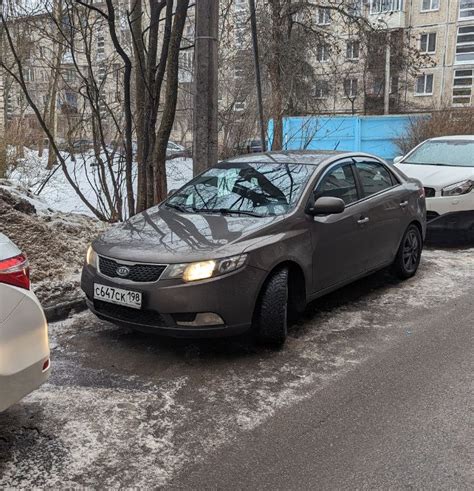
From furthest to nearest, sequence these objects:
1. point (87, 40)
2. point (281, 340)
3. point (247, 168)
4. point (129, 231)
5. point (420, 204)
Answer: point (87, 40) < point (420, 204) < point (247, 168) < point (129, 231) < point (281, 340)

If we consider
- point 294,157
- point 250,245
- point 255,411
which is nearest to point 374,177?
point 294,157

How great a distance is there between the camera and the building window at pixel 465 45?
135 ft

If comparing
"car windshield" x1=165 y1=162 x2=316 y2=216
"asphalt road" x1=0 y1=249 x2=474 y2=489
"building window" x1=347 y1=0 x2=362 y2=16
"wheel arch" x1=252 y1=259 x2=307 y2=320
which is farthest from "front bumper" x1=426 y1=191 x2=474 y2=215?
"building window" x1=347 y1=0 x2=362 y2=16

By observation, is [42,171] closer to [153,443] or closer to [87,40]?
[87,40]

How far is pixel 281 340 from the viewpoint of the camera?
14.3 feet

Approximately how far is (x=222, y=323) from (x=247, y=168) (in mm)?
1976

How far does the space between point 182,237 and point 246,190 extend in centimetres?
103

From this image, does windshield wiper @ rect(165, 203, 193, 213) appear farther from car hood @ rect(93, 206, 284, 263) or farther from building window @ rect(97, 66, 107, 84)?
building window @ rect(97, 66, 107, 84)

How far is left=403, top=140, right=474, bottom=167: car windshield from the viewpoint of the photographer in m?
8.88

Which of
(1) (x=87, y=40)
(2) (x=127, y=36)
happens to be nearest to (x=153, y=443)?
(1) (x=87, y=40)

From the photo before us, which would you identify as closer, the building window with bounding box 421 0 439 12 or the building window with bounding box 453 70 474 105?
the building window with bounding box 453 70 474 105

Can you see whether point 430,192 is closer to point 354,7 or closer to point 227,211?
point 227,211

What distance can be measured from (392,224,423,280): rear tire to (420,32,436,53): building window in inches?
1607

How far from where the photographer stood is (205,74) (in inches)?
269
